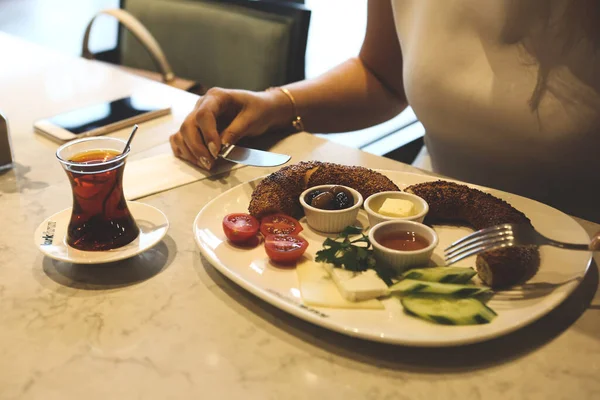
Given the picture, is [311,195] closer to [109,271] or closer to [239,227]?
[239,227]

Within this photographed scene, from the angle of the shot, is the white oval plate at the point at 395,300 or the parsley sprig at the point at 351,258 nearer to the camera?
the white oval plate at the point at 395,300

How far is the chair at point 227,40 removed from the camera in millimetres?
2252

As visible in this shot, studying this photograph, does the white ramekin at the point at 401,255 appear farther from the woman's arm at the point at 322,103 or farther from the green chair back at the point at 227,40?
the green chair back at the point at 227,40

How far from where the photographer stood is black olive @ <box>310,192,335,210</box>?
1.06 meters

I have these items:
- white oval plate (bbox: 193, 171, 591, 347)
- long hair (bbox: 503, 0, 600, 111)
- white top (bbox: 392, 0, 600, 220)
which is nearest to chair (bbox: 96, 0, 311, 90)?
white top (bbox: 392, 0, 600, 220)

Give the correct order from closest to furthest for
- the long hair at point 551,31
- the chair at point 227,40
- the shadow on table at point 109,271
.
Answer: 1. the shadow on table at point 109,271
2. the long hair at point 551,31
3. the chair at point 227,40

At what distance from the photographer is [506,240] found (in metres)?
0.87

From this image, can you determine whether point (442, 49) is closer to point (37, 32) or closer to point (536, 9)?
point (536, 9)

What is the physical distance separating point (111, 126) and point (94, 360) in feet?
3.01

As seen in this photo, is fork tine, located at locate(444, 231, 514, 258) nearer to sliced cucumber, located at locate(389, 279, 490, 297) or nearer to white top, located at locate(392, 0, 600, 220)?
sliced cucumber, located at locate(389, 279, 490, 297)

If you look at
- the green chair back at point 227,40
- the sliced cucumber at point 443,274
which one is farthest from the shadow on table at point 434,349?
the green chair back at point 227,40

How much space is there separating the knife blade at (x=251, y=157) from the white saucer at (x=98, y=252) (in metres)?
0.29

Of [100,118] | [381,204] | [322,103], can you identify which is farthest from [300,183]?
[100,118]

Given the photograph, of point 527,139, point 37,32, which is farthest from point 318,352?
point 37,32
